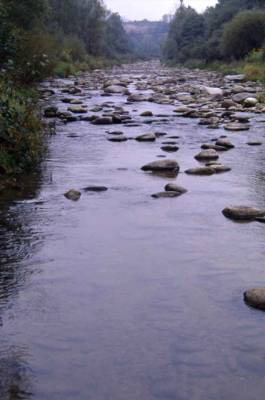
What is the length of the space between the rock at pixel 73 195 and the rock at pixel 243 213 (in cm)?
194

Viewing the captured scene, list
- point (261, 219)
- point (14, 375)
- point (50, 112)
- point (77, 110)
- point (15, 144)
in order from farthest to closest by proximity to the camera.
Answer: point (77, 110) → point (50, 112) → point (15, 144) → point (261, 219) → point (14, 375)

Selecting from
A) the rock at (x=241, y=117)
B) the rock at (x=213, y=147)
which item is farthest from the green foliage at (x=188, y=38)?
the rock at (x=213, y=147)

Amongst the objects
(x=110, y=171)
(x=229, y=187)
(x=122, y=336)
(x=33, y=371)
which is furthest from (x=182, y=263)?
(x=110, y=171)

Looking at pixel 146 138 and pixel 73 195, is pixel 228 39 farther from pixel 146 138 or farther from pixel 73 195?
pixel 73 195

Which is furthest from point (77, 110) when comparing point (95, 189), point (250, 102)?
point (95, 189)

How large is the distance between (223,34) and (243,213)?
152ft

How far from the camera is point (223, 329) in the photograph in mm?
4117

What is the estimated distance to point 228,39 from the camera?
48.7 meters

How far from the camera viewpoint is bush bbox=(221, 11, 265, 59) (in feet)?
153

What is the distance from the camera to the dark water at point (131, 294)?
3.52 metres

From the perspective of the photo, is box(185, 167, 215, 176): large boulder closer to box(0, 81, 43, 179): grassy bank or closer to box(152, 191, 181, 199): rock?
box(152, 191, 181, 199): rock

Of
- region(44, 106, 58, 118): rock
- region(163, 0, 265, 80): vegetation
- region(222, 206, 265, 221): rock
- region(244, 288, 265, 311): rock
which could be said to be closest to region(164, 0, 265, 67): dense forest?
region(163, 0, 265, 80): vegetation

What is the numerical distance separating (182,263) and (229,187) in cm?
312

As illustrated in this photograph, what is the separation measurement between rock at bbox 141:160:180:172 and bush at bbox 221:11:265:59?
131 feet
